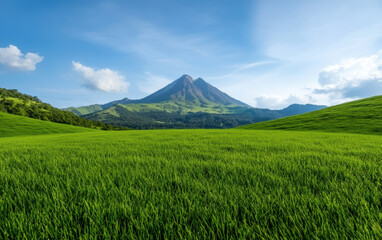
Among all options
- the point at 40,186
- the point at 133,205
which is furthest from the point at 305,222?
the point at 40,186

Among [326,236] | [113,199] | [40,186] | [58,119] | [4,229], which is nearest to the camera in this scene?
[326,236]

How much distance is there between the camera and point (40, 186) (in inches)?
90.4

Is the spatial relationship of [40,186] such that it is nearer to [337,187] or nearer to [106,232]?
[106,232]

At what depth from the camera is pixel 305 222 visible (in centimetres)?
141

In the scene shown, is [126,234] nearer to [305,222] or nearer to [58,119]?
[305,222]

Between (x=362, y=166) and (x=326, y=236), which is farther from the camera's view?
(x=362, y=166)

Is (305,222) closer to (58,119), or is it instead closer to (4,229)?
(4,229)

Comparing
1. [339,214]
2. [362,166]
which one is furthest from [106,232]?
[362,166]

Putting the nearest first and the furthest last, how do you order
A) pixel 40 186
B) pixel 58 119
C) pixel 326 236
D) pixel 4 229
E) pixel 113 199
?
pixel 326 236
pixel 4 229
pixel 113 199
pixel 40 186
pixel 58 119

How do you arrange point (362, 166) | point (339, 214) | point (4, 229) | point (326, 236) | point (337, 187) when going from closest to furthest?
point (326, 236)
point (4, 229)
point (339, 214)
point (337, 187)
point (362, 166)

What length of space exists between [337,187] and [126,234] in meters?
2.65

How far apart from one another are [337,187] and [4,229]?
374 cm

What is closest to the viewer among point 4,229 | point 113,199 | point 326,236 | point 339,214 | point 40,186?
point 326,236

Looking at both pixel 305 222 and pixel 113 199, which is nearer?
pixel 305 222
